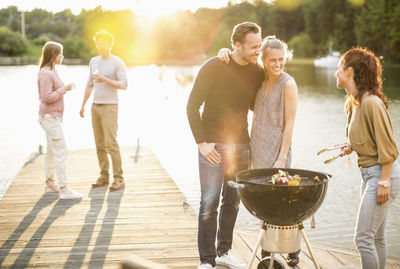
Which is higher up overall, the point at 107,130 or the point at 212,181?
the point at 212,181

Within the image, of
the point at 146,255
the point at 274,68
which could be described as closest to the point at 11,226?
the point at 146,255

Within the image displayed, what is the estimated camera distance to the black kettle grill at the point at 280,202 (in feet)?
8.95

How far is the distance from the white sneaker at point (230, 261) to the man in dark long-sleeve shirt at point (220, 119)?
0.03m

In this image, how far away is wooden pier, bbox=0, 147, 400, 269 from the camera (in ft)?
12.3

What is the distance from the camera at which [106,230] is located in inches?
174

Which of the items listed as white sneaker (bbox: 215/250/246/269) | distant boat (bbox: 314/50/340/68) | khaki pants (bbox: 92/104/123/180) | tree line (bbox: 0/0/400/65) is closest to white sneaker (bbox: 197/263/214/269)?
white sneaker (bbox: 215/250/246/269)

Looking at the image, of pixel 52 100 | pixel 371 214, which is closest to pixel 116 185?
pixel 52 100

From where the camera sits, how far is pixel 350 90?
108 inches

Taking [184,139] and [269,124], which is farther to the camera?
[184,139]

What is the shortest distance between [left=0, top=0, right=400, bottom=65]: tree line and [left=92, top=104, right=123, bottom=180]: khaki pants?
237ft

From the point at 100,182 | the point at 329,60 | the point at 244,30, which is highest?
the point at 244,30

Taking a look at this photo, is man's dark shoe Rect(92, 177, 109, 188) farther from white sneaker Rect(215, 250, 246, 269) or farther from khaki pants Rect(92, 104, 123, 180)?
white sneaker Rect(215, 250, 246, 269)

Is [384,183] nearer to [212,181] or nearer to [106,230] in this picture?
[212,181]

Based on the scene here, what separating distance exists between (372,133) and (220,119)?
3.46ft
